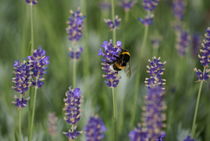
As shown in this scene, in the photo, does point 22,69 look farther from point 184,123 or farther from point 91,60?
point 91,60

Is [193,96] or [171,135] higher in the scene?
[193,96]

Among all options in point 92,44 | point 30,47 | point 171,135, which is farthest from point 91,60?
point 30,47

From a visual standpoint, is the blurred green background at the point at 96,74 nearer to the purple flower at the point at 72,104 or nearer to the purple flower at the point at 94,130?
the purple flower at the point at 72,104

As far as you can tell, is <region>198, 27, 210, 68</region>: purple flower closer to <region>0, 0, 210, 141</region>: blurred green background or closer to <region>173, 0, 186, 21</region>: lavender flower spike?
<region>0, 0, 210, 141</region>: blurred green background

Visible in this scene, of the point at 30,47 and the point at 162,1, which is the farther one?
the point at 162,1


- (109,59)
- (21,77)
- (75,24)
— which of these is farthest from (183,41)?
(21,77)

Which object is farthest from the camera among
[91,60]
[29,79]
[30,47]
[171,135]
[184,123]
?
[91,60]

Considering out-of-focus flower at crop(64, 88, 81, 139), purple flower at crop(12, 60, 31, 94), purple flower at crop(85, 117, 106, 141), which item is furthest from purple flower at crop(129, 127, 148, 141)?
purple flower at crop(12, 60, 31, 94)
